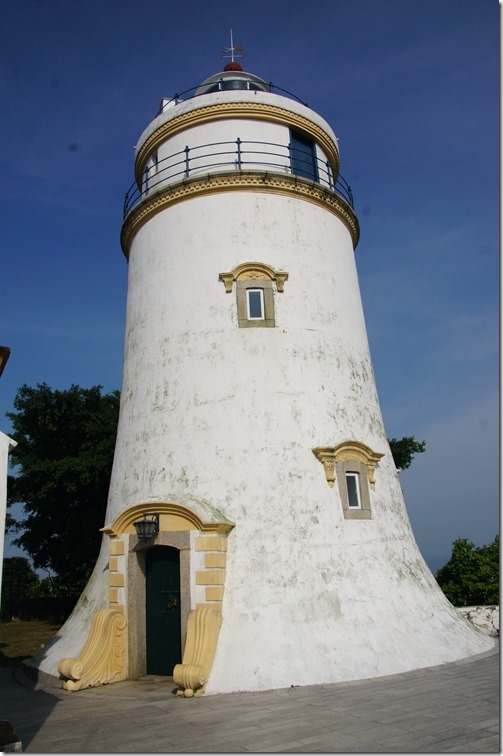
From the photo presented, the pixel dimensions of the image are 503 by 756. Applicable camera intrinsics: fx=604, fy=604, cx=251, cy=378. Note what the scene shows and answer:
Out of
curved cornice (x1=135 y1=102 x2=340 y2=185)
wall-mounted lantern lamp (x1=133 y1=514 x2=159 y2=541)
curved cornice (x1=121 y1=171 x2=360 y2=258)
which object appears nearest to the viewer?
wall-mounted lantern lamp (x1=133 y1=514 x2=159 y2=541)

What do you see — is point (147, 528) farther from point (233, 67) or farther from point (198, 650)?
point (233, 67)

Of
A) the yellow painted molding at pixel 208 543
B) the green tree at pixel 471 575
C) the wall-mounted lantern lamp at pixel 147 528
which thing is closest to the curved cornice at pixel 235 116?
the wall-mounted lantern lamp at pixel 147 528

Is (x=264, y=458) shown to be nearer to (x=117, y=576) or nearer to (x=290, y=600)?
(x=290, y=600)

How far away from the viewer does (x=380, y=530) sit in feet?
40.3

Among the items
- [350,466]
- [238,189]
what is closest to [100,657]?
[350,466]

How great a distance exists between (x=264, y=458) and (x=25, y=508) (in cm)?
1426

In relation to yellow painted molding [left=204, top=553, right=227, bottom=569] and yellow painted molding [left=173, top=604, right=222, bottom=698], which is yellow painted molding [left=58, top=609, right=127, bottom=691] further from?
yellow painted molding [left=204, top=553, right=227, bottom=569]

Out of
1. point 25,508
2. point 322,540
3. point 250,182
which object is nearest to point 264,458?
point 322,540

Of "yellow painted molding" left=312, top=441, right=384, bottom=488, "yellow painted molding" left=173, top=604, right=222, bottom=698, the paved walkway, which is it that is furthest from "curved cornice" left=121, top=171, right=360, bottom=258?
the paved walkway

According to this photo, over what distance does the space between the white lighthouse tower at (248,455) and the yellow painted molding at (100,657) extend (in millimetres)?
34

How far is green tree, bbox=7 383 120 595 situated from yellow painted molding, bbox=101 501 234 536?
986 centimetres

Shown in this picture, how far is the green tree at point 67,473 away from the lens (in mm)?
21594

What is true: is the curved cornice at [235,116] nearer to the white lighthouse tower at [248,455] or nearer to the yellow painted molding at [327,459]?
the white lighthouse tower at [248,455]

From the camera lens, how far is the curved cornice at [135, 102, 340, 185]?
1468cm
